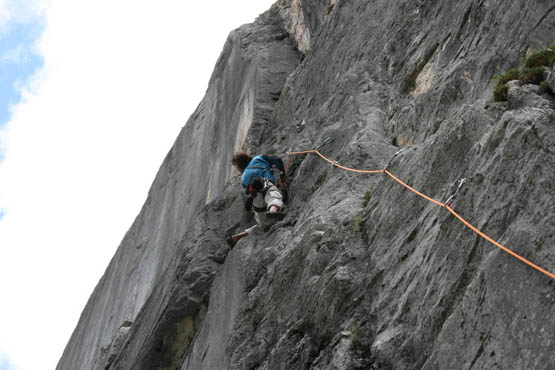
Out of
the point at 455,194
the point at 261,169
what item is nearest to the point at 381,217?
the point at 455,194

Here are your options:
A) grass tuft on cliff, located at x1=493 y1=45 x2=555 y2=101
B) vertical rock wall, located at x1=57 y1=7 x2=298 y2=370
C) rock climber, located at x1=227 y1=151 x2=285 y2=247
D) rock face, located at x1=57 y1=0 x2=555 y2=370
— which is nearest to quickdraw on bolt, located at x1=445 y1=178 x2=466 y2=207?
rock face, located at x1=57 y1=0 x2=555 y2=370

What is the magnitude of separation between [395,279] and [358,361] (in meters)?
0.71

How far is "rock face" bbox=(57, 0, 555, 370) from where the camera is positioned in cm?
472

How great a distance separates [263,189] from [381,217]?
10.7 feet

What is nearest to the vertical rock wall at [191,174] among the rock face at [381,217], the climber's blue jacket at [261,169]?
the rock face at [381,217]

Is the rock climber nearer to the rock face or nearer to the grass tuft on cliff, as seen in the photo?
the rock face

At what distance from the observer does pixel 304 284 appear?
7.02 metres

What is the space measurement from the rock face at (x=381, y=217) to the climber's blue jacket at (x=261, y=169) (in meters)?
0.28

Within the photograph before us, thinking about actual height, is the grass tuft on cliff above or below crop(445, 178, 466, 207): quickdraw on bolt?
above

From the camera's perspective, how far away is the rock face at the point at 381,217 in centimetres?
472

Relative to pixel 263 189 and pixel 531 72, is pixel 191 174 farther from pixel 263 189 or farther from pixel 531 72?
pixel 531 72

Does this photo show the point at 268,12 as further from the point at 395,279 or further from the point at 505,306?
the point at 505,306

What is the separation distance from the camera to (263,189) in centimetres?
982

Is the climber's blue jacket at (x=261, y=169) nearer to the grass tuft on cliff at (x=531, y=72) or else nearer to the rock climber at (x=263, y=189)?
the rock climber at (x=263, y=189)
